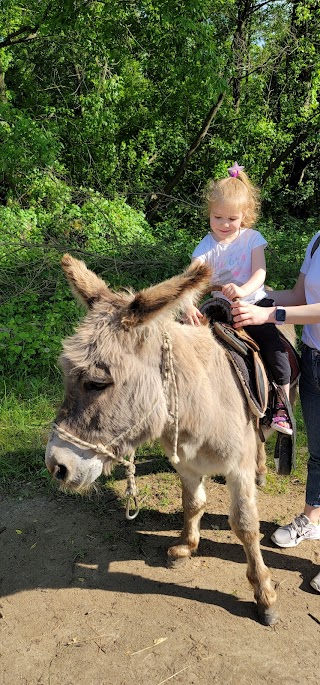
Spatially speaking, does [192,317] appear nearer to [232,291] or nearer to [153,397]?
[232,291]

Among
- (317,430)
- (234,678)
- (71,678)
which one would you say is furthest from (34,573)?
(317,430)

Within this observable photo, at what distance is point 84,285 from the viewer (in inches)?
96.7

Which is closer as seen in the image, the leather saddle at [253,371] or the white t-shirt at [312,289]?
the leather saddle at [253,371]

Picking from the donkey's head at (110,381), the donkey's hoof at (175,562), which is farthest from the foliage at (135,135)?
the donkey's head at (110,381)

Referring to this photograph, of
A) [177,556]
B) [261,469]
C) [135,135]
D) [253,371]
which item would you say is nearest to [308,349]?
[253,371]

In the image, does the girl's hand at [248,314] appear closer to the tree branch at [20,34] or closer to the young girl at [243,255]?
the young girl at [243,255]

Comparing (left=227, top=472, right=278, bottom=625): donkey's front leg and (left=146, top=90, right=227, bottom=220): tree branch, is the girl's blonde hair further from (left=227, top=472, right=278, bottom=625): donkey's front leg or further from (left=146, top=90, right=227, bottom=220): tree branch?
(left=146, top=90, right=227, bottom=220): tree branch

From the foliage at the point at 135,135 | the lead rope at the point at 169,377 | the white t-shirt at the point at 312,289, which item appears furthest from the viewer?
the foliage at the point at 135,135

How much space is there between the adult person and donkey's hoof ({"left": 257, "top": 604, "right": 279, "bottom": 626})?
14.5 inches

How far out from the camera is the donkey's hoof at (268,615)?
2.77 m

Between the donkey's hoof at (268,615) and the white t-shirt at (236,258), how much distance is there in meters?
1.80

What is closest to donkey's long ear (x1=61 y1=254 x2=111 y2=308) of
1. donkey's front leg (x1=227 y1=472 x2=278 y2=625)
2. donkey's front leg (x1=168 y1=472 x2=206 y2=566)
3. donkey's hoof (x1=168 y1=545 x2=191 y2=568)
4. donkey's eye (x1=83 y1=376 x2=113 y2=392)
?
donkey's eye (x1=83 y1=376 x2=113 y2=392)

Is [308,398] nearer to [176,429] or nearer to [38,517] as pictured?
[176,429]

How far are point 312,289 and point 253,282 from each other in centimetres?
35
